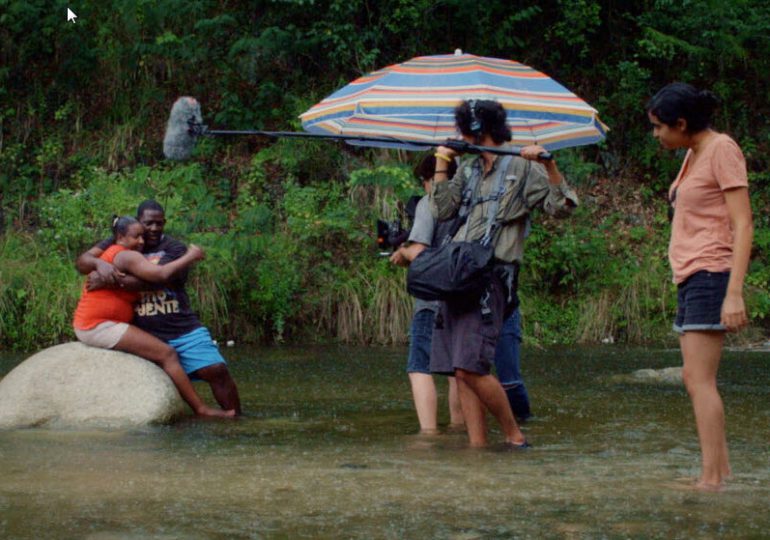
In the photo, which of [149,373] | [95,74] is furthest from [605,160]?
[149,373]

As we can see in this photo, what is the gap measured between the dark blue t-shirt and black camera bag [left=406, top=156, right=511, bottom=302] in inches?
97.2

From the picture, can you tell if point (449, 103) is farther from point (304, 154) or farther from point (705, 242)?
point (304, 154)

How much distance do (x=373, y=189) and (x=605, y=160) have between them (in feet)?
12.7

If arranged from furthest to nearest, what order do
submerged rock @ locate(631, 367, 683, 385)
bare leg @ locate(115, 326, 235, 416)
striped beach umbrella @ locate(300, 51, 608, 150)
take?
submerged rock @ locate(631, 367, 683, 385), bare leg @ locate(115, 326, 235, 416), striped beach umbrella @ locate(300, 51, 608, 150)

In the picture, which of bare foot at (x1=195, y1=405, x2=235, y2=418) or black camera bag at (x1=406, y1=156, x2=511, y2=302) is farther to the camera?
bare foot at (x1=195, y1=405, x2=235, y2=418)

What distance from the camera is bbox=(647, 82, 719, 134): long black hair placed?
20.6 ft

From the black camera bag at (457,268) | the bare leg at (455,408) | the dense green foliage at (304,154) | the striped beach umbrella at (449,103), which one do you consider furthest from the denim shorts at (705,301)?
the dense green foliage at (304,154)

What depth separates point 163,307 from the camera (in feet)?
31.0

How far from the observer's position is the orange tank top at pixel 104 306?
30.3ft

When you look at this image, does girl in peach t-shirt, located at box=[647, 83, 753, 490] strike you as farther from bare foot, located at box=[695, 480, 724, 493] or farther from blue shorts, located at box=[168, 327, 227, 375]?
blue shorts, located at box=[168, 327, 227, 375]

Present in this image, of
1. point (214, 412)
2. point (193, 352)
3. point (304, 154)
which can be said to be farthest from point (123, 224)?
point (304, 154)

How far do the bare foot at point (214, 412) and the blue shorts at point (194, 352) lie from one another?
0.94 ft

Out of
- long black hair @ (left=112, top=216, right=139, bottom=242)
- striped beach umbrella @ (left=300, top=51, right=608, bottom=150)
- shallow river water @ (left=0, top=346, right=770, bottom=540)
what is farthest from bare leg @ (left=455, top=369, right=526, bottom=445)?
long black hair @ (left=112, top=216, right=139, bottom=242)

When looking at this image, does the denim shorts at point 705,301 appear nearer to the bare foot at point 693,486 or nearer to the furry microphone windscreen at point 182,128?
the bare foot at point 693,486
